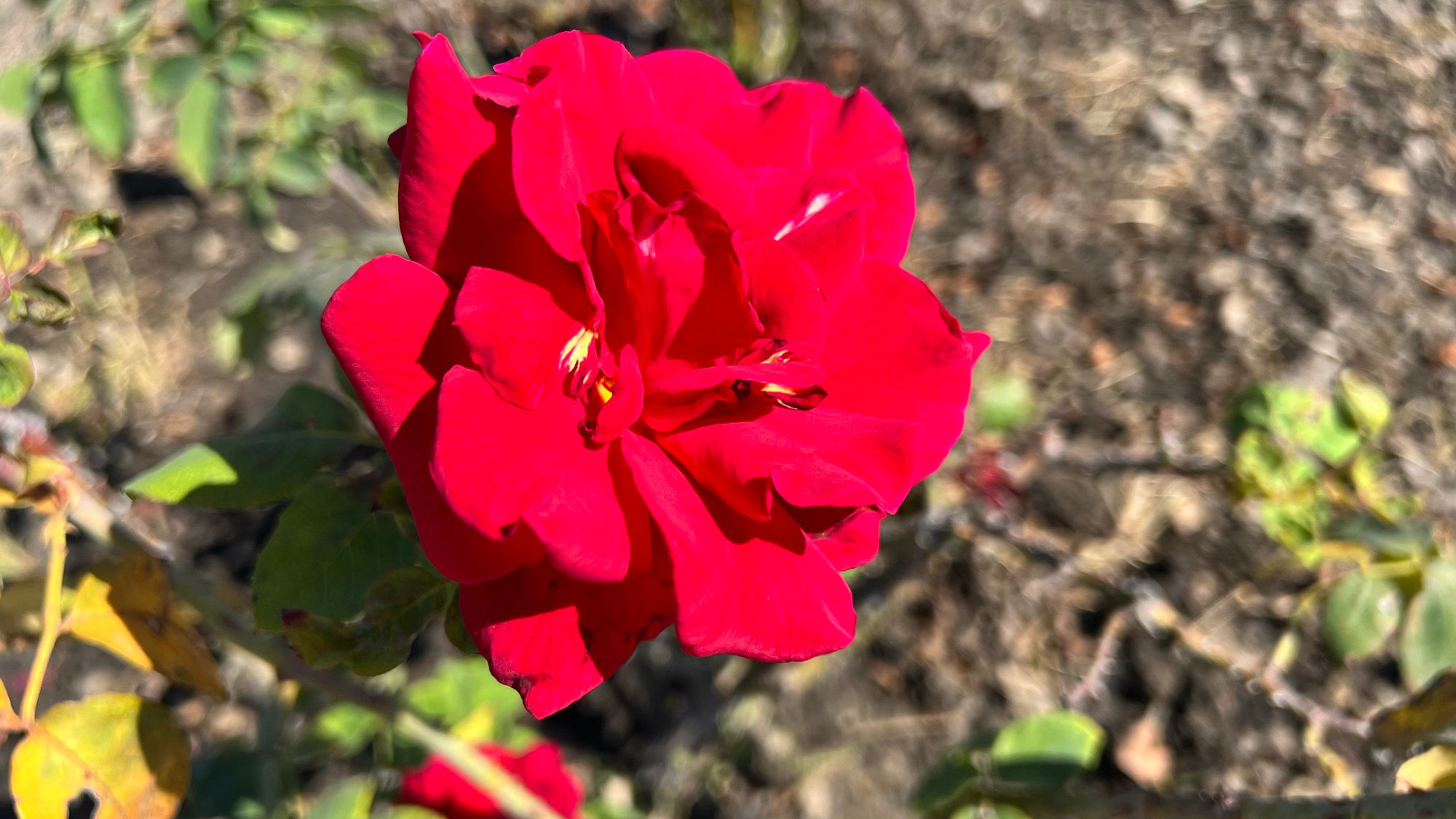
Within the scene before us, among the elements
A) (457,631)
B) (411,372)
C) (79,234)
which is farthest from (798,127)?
(79,234)

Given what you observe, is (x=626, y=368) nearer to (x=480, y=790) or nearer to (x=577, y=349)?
(x=577, y=349)

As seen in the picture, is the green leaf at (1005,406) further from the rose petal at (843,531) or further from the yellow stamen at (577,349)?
the yellow stamen at (577,349)

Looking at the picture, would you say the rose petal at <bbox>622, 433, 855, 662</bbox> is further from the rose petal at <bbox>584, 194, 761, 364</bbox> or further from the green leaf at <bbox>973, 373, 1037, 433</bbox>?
the green leaf at <bbox>973, 373, 1037, 433</bbox>

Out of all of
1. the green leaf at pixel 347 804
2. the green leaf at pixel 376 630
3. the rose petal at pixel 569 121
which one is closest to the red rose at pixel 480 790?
the green leaf at pixel 347 804

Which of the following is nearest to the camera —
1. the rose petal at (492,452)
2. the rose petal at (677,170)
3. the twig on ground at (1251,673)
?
the rose petal at (492,452)

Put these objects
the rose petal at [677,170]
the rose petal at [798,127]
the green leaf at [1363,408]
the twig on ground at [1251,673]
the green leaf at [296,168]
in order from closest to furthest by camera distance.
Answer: the rose petal at [677,170]
the rose petal at [798,127]
the twig on ground at [1251,673]
the green leaf at [1363,408]
the green leaf at [296,168]

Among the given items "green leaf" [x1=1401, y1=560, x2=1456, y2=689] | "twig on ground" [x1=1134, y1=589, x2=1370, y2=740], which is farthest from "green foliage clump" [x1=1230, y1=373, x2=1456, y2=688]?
"twig on ground" [x1=1134, y1=589, x2=1370, y2=740]

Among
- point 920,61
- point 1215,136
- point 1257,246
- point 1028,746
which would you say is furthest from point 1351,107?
point 1028,746
